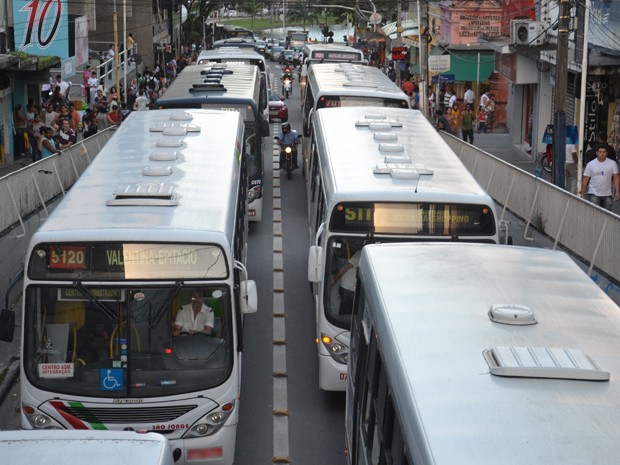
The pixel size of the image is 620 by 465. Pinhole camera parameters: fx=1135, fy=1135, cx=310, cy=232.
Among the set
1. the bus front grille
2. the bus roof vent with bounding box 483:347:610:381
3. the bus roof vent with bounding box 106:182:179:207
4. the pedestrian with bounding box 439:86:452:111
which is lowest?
the bus front grille

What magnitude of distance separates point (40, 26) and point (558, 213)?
1829 centimetres

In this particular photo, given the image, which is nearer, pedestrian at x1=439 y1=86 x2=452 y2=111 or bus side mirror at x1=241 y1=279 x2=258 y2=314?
Answer: bus side mirror at x1=241 y1=279 x2=258 y2=314

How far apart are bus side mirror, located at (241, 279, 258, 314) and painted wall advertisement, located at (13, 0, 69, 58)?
21.0 meters

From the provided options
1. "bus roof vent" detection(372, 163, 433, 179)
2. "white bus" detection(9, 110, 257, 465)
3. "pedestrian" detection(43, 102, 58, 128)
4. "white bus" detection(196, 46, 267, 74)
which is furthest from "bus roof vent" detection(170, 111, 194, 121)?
"white bus" detection(196, 46, 267, 74)

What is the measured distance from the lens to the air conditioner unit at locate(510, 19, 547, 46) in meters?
30.9

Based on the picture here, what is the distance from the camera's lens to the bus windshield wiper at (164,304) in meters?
9.59

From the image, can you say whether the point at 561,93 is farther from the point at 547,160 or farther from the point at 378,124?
the point at 547,160

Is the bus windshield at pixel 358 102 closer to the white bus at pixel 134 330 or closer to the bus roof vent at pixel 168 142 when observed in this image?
the bus roof vent at pixel 168 142

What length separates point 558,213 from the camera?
53.8 ft

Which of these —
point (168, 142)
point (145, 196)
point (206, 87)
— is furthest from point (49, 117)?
point (145, 196)

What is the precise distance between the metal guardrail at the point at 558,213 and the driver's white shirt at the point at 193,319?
5720 mm

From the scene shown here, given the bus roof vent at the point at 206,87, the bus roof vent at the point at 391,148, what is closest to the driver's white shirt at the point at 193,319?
the bus roof vent at the point at 391,148

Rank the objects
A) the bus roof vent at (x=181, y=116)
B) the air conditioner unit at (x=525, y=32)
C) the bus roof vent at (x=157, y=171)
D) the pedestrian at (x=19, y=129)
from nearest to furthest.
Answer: the bus roof vent at (x=157, y=171)
the bus roof vent at (x=181, y=116)
the pedestrian at (x=19, y=129)
the air conditioner unit at (x=525, y=32)

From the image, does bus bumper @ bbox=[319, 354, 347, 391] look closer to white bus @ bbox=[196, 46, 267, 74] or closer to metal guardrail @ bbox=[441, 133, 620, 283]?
metal guardrail @ bbox=[441, 133, 620, 283]
